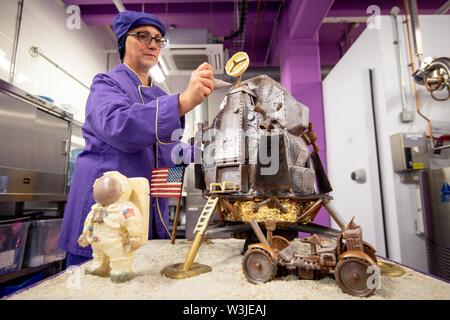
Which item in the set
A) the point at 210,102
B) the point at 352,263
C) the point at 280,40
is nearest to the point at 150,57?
the point at 352,263

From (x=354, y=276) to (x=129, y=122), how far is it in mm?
954

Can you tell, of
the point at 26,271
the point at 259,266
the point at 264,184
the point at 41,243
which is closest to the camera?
the point at 259,266

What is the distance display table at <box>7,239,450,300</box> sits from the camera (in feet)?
2.38

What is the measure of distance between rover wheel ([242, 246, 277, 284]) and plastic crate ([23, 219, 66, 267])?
8.23 ft

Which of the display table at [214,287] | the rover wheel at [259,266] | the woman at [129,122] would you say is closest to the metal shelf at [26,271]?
the woman at [129,122]

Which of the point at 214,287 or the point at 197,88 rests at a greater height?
the point at 197,88

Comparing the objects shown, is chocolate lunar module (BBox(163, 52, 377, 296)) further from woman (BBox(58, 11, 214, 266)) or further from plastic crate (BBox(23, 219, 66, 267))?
plastic crate (BBox(23, 219, 66, 267))

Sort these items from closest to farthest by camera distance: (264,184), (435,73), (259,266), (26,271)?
(259,266) < (264,184) < (435,73) < (26,271)

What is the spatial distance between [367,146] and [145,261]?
2.19 meters

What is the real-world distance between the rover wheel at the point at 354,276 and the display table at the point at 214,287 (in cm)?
3

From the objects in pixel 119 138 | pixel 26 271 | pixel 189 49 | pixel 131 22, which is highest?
pixel 189 49

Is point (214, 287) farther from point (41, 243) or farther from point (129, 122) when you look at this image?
point (41, 243)

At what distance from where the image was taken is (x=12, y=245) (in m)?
2.17

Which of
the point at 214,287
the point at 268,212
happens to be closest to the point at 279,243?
the point at 268,212
